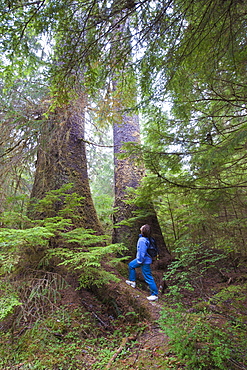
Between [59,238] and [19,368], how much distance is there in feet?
7.03

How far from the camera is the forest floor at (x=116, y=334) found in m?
2.38

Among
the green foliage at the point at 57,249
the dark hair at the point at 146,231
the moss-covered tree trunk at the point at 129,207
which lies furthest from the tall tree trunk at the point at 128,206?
the green foliage at the point at 57,249

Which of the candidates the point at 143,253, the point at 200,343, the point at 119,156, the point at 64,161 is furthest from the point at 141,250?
the point at 64,161

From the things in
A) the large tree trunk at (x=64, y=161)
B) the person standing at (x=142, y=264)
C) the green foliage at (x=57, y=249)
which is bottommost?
the person standing at (x=142, y=264)

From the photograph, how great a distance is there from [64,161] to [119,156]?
1.92 m

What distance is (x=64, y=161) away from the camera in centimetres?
570

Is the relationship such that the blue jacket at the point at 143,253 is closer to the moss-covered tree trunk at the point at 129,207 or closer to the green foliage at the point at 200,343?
the moss-covered tree trunk at the point at 129,207

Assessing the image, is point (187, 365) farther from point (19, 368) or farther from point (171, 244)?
point (171, 244)

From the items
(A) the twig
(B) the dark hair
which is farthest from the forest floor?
(B) the dark hair

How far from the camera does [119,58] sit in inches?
130

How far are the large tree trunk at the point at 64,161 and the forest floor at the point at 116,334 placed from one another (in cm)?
190

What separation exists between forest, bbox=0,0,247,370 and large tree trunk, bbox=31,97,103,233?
0.13 feet

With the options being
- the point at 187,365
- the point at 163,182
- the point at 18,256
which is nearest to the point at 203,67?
the point at 163,182

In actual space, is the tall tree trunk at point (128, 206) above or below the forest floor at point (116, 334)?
above
